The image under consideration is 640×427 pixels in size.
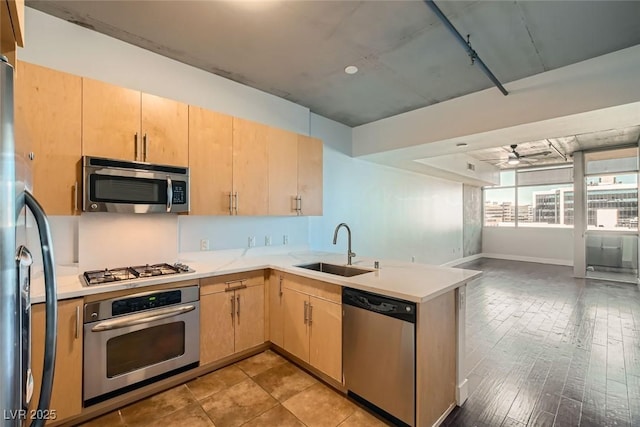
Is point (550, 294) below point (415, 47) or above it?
below

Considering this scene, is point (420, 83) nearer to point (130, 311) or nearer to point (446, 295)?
point (446, 295)

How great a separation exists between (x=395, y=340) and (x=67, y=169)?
8.46 feet

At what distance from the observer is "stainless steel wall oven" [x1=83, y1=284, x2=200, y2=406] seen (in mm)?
1918

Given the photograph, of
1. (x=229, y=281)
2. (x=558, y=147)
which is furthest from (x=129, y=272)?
(x=558, y=147)

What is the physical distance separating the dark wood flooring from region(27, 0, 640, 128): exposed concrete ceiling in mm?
2905

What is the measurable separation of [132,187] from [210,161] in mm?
703

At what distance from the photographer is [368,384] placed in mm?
2037

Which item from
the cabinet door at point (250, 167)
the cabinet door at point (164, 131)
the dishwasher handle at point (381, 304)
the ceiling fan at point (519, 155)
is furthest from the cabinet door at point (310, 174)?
the ceiling fan at point (519, 155)

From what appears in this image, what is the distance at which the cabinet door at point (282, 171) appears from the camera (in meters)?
3.19

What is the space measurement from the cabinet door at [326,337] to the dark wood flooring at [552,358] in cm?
89

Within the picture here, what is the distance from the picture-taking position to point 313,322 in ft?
8.06

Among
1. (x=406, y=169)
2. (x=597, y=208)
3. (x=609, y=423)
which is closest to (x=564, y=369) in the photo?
(x=609, y=423)

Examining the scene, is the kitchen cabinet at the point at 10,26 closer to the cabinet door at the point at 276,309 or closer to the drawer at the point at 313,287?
the drawer at the point at 313,287

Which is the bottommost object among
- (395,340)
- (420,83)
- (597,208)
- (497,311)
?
(497,311)
